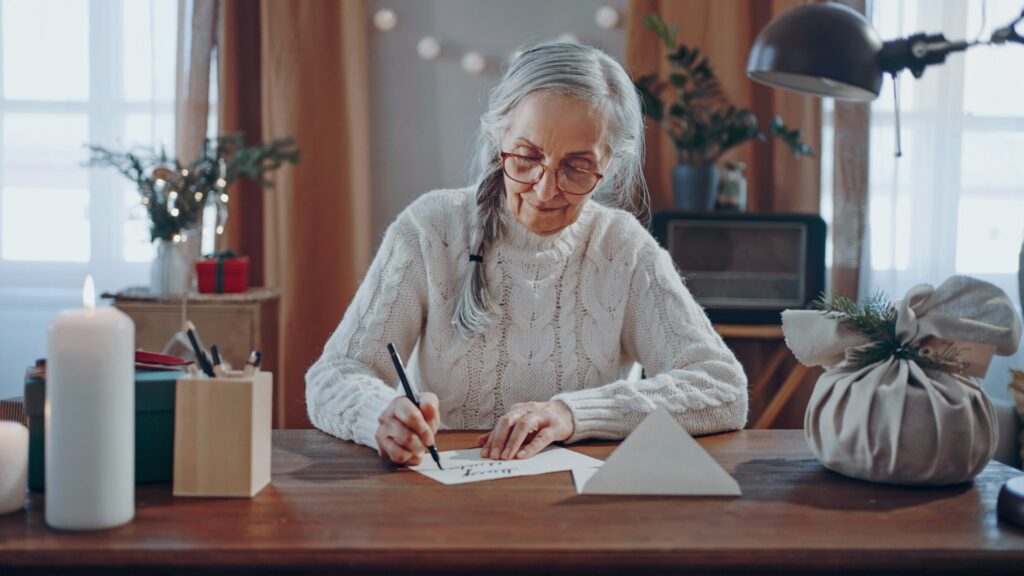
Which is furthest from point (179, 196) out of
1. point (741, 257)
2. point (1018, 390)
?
point (1018, 390)

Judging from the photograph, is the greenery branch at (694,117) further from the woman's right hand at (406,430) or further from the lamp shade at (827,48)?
the woman's right hand at (406,430)

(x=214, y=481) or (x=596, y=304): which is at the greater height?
(x=596, y=304)

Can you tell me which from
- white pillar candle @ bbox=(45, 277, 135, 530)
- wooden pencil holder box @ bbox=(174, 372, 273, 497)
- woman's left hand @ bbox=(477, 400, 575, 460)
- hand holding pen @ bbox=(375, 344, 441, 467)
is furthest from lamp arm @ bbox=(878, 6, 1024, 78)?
white pillar candle @ bbox=(45, 277, 135, 530)

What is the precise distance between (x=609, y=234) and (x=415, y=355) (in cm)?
41

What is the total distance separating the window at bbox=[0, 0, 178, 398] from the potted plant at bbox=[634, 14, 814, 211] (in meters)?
1.63

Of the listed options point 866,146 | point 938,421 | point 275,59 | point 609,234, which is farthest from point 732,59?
point 938,421

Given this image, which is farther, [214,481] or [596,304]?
[596,304]

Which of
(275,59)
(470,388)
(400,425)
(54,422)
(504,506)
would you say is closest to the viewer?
(54,422)

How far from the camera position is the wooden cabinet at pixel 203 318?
9.30ft

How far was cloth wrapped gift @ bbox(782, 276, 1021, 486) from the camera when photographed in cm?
112

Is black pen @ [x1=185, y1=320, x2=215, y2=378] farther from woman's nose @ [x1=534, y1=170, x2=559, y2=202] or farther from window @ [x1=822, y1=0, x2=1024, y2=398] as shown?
window @ [x1=822, y1=0, x2=1024, y2=398]

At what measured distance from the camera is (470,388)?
5.66 ft

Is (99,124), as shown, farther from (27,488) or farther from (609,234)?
(27,488)

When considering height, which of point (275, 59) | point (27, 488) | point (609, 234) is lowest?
point (27, 488)
